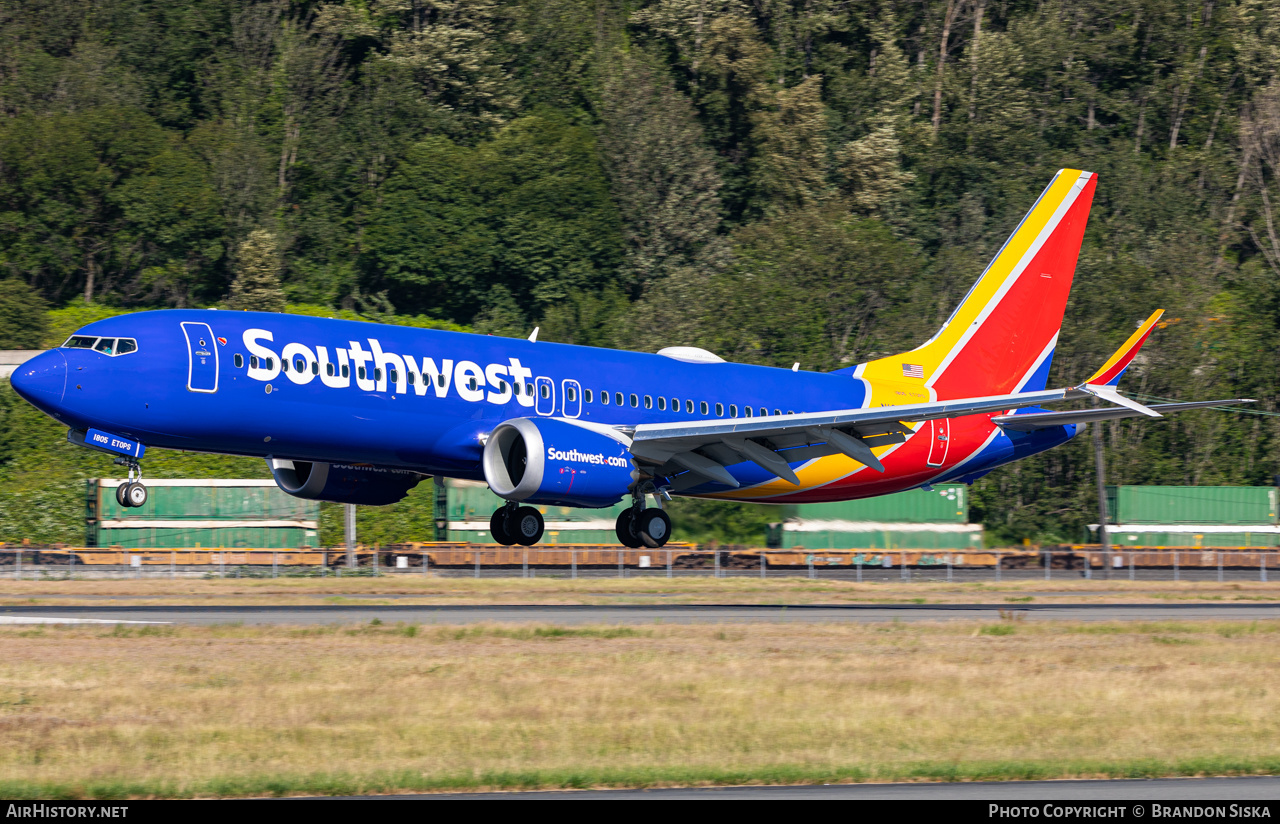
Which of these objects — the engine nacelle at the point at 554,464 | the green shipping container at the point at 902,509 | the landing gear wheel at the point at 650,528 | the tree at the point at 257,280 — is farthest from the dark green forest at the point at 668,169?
the engine nacelle at the point at 554,464

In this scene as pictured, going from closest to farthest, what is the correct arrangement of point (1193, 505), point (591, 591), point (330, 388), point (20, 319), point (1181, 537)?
1. point (330, 388)
2. point (591, 591)
3. point (1181, 537)
4. point (1193, 505)
5. point (20, 319)

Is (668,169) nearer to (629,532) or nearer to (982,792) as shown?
(629,532)

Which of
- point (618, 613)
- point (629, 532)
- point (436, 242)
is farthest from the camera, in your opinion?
point (436, 242)

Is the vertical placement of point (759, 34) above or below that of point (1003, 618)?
above

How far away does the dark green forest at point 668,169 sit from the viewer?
91750mm

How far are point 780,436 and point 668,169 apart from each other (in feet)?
243

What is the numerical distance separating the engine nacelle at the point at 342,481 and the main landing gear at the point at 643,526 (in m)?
5.18

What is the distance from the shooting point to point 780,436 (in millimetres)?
37812

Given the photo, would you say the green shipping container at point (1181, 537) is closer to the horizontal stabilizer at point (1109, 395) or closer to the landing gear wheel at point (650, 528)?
the horizontal stabilizer at point (1109, 395)

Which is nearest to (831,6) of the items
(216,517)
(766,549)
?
(766,549)

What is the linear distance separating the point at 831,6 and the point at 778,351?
41641 millimetres

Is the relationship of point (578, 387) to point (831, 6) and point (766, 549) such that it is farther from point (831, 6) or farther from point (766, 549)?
point (831, 6)

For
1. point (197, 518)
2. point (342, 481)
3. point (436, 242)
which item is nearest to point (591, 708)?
point (342, 481)
